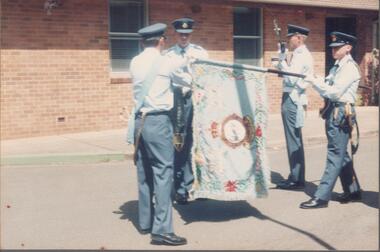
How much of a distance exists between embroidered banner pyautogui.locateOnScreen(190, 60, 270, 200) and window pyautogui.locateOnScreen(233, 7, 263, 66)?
8889 mm

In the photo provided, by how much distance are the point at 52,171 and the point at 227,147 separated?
3847 millimetres

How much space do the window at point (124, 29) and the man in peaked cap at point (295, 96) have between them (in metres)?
6.00

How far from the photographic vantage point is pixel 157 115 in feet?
17.9

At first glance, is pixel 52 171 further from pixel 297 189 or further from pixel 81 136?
pixel 297 189

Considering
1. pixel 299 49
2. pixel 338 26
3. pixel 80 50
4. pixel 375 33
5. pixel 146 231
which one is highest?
pixel 338 26

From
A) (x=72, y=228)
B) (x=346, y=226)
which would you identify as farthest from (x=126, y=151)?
(x=346, y=226)

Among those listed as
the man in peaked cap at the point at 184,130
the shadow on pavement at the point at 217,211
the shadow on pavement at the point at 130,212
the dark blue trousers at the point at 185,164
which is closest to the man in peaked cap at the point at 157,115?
the shadow on pavement at the point at 130,212

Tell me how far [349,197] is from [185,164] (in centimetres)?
185

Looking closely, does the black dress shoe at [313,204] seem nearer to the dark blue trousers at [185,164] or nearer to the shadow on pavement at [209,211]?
the shadow on pavement at [209,211]

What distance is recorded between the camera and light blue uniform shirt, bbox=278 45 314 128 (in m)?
7.24

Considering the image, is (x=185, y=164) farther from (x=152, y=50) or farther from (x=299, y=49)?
(x=299, y=49)

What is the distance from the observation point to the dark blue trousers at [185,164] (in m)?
6.66

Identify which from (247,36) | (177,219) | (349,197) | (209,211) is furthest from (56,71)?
(349,197)

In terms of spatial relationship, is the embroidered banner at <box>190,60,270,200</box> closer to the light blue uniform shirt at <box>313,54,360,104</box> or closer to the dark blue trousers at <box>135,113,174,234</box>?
the dark blue trousers at <box>135,113,174,234</box>
